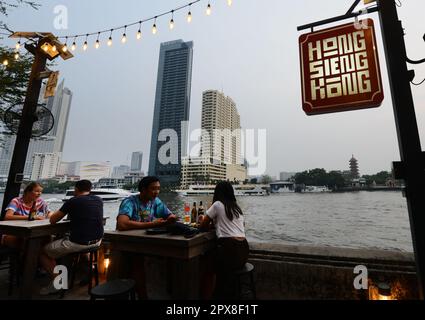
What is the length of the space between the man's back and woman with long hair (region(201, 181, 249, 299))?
140 cm

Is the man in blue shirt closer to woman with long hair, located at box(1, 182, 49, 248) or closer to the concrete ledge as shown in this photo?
the concrete ledge

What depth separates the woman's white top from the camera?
84.6 inches

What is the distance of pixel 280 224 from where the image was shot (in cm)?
2122

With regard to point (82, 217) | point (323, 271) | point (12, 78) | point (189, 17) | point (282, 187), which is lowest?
point (323, 271)

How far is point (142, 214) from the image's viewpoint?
249 centimetres

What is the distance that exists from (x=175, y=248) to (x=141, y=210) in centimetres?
90

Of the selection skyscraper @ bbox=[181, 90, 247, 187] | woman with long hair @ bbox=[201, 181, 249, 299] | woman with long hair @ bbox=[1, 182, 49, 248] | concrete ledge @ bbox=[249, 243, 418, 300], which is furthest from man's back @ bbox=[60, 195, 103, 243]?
skyscraper @ bbox=[181, 90, 247, 187]

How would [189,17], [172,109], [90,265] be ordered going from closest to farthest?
1. [90,265]
2. [189,17]
3. [172,109]

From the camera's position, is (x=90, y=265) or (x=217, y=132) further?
(x=217, y=132)

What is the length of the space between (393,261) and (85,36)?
6810 mm

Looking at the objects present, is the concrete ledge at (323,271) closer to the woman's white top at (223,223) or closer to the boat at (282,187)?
the woman's white top at (223,223)

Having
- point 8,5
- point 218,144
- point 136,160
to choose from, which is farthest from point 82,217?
point 136,160

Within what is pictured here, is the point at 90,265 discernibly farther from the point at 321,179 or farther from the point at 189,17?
the point at 321,179

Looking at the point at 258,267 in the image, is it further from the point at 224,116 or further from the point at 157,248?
the point at 224,116
